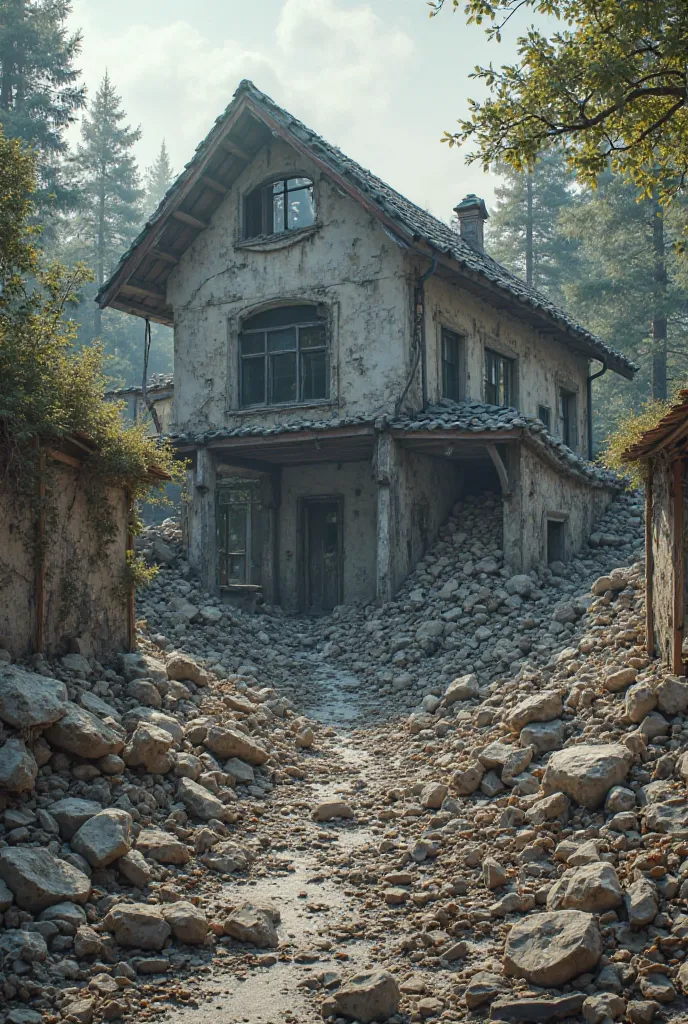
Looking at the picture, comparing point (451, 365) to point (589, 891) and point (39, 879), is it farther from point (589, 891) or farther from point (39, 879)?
point (39, 879)

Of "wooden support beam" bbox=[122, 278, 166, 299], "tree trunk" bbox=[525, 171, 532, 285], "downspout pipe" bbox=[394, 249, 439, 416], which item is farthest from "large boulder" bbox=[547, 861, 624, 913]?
"tree trunk" bbox=[525, 171, 532, 285]

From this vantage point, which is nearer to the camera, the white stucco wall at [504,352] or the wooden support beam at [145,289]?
the white stucco wall at [504,352]

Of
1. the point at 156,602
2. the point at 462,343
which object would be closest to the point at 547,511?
the point at 462,343

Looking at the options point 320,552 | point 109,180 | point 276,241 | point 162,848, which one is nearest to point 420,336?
point 276,241

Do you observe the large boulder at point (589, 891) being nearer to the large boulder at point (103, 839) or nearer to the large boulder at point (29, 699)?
the large boulder at point (103, 839)

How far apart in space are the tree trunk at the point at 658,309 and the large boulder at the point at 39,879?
25794 mm

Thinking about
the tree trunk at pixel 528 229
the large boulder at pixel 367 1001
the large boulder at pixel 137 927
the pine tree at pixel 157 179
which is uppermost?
the pine tree at pixel 157 179

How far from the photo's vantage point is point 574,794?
6816 millimetres

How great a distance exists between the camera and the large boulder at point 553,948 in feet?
16.4

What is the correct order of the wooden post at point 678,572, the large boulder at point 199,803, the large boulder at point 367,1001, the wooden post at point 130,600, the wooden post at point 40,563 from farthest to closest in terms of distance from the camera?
the wooden post at point 130,600
the wooden post at point 40,563
the wooden post at point 678,572
the large boulder at point 199,803
the large boulder at point 367,1001

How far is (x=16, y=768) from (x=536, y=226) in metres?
39.4

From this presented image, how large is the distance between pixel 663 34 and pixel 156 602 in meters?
9.87

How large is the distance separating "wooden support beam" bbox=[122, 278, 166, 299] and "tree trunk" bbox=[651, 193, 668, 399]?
16.5 metres

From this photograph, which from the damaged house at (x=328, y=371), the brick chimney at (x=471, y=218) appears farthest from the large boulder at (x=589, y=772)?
the brick chimney at (x=471, y=218)
